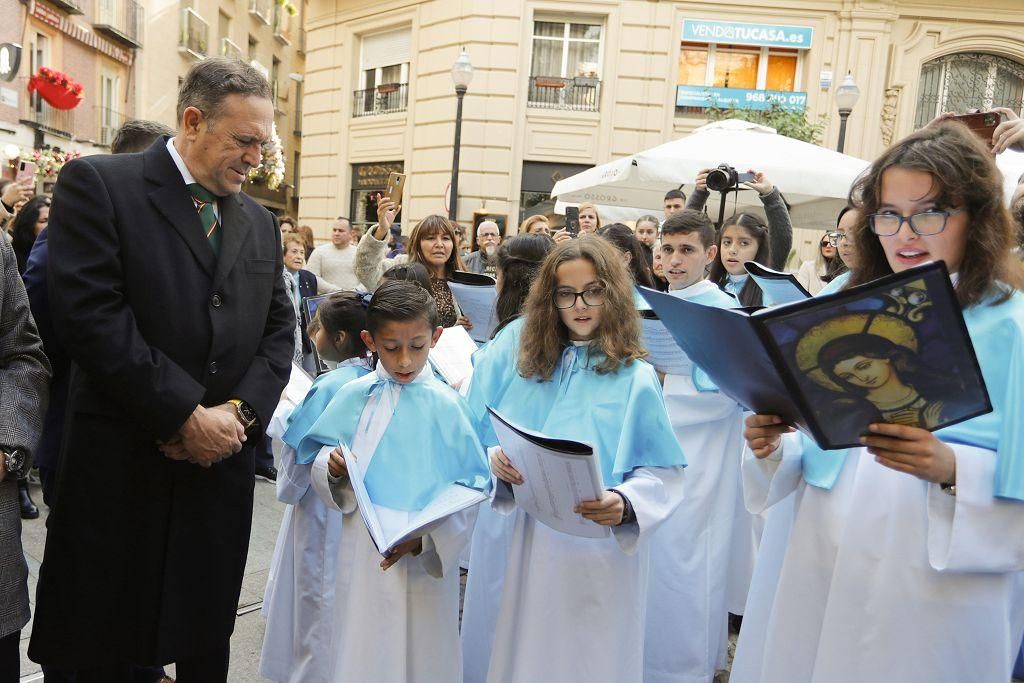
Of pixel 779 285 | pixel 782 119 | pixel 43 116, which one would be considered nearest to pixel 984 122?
pixel 779 285

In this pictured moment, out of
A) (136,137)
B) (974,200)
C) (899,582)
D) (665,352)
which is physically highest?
(136,137)

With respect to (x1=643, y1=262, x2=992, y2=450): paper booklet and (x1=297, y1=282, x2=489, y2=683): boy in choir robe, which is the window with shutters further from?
(x1=643, y1=262, x2=992, y2=450): paper booklet

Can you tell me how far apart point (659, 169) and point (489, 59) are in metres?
11.1

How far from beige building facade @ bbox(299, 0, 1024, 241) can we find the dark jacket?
574 inches

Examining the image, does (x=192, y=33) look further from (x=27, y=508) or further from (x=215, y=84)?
(x=215, y=84)

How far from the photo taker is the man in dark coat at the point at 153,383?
2.15 meters

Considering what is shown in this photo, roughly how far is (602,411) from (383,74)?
1856cm

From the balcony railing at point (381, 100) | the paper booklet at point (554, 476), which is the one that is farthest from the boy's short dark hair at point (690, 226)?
the balcony railing at point (381, 100)

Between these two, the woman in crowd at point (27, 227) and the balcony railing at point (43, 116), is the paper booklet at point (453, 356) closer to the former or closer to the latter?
the woman in crowd at point (27, 227)

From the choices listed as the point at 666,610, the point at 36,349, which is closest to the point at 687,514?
the point at 666,610

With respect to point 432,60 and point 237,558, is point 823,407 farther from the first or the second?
point 432,60

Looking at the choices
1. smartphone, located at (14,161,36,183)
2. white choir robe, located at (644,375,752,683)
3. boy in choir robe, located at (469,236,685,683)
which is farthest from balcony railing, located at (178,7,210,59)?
boy in choir robe, located at (469,236,685,683)

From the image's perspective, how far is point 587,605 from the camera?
2.48m

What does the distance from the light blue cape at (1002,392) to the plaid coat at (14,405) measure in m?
2.46
